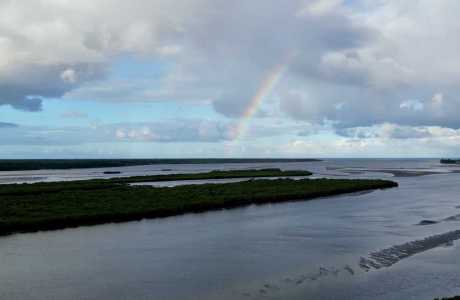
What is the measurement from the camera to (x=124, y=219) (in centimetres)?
2855

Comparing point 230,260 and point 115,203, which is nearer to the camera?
point 230,260

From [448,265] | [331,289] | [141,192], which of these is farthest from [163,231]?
[141,192]

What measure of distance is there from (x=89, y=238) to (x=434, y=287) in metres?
16.2

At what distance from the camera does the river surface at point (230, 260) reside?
14.7 metres

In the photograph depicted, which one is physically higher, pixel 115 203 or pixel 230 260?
pixel 115 203

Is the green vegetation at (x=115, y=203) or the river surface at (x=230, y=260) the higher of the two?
the green vegetation at (x=115, y=203)

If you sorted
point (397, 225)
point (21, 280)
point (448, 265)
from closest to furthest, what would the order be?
point (21, 280)
point (448, 265)
point (397, 225)

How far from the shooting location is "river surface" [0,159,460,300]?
1466 centimetres

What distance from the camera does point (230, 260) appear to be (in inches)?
738

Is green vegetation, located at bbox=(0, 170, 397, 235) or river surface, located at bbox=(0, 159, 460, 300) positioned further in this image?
green vegetation, located at bbox=(0, 170, 397, 235)

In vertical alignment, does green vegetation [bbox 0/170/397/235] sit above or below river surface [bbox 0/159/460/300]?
above

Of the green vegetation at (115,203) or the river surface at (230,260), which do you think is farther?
the green vegetation at (115,203)

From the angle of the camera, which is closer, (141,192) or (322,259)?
(322,259)

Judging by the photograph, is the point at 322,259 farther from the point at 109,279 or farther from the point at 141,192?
the point at 141,192
